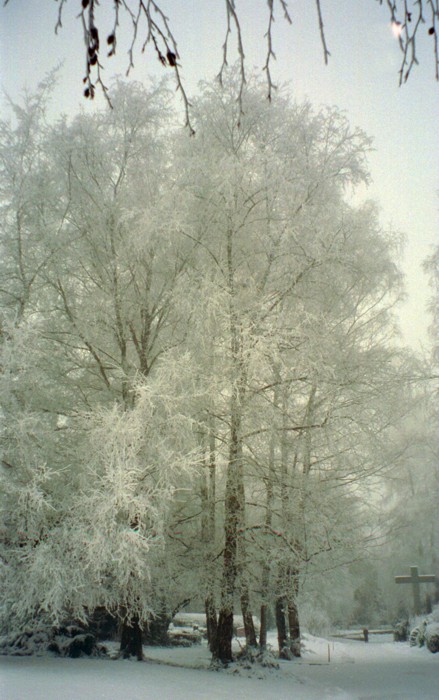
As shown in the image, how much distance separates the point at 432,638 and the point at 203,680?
5.88 m

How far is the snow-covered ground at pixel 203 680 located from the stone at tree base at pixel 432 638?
769mm

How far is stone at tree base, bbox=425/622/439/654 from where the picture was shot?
10016 mm

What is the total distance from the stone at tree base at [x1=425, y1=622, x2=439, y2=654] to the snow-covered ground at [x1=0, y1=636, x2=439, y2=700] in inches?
30.3

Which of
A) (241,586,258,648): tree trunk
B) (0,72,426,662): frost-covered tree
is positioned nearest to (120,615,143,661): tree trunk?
(0,72,426,662): frost-covered tree

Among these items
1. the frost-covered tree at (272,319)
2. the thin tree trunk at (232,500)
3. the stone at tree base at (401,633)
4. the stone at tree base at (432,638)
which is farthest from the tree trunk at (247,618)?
the stone at tree base at (401,633)

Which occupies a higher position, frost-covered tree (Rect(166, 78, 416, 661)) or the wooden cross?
frost-covered tree (Rect(166, 78, 416, 661))

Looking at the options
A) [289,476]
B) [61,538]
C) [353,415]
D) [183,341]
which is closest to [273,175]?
[183,341]

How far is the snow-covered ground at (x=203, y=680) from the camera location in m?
5.03

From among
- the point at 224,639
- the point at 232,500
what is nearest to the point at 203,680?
the point at 224,639

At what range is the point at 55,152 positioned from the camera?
24.7 feet

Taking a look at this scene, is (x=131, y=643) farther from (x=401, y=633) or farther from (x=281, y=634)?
(x=401, y=633)

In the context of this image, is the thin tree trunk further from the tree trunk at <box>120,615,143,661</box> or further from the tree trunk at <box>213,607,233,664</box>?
the tree trunk at <box>120,615,143,661</box>

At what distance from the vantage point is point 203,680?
618 centimetres

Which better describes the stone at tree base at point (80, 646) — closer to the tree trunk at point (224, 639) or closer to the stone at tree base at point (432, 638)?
the tree trunk at point (224, 639)
